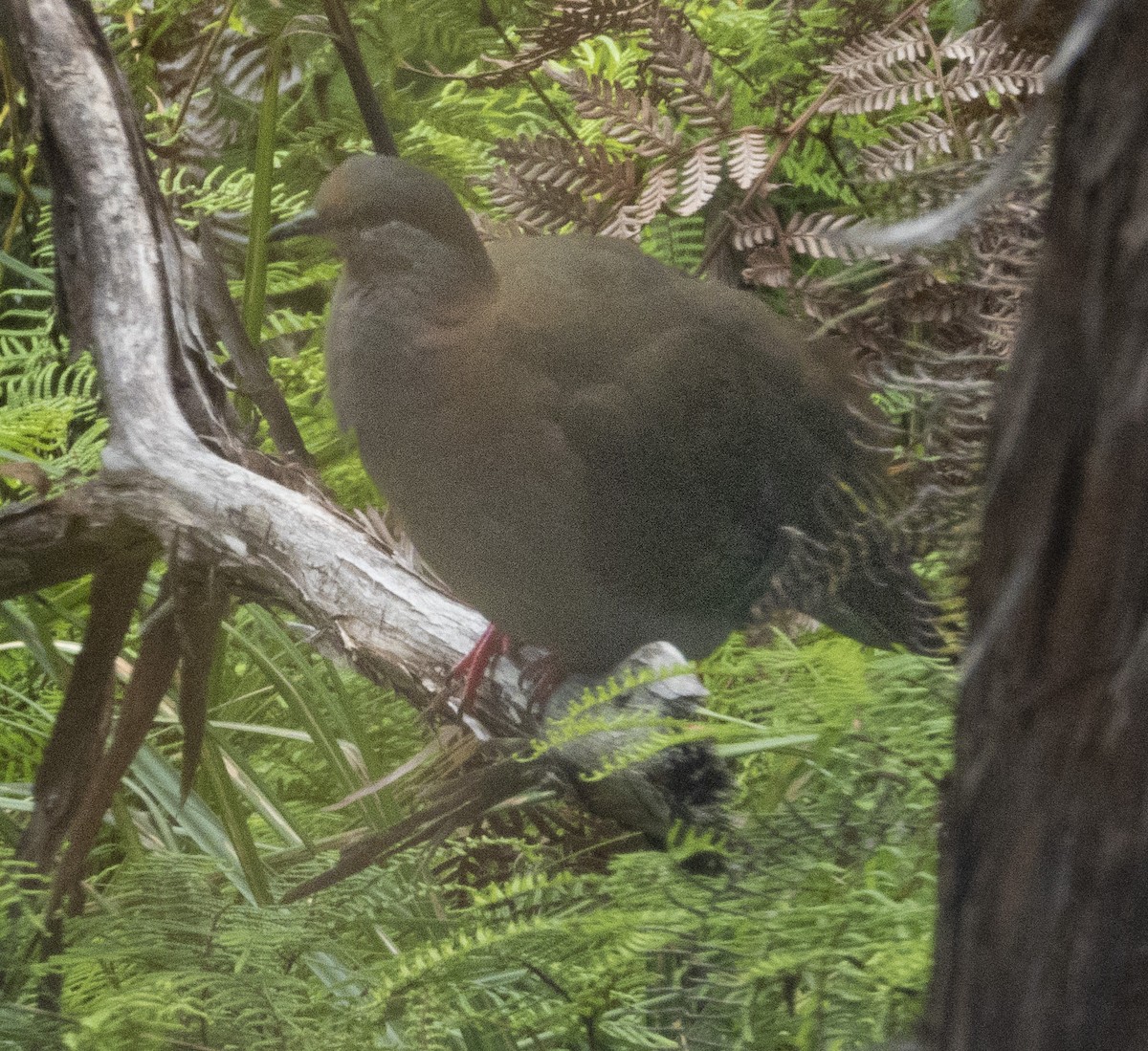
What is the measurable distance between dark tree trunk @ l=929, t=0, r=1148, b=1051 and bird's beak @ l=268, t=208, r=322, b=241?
2.94 ft

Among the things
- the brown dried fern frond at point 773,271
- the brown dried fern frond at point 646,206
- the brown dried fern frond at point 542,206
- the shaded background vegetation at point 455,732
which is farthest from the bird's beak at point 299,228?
the brown dried fern frond at point 773,271

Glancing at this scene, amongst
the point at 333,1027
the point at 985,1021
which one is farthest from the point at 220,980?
the point at 985,1021

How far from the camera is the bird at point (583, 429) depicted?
3.69 ft

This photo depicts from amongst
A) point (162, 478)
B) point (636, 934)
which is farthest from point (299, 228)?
point (636, 934)

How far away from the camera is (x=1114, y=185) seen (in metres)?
0.33

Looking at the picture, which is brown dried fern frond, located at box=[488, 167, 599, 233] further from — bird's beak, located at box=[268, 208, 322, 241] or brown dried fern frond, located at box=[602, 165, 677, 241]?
bird's beak, located at box=[268, 208, 322, 241]

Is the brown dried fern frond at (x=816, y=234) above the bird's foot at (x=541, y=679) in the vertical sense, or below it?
above

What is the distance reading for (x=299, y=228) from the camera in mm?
1178

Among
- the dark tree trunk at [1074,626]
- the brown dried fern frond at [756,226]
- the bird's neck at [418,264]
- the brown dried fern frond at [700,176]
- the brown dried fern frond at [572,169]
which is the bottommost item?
the dark tree trunk at [1074,626]

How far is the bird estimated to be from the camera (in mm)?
1124

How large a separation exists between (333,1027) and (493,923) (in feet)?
0.43

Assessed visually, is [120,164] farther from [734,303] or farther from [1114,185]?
[1114,185]

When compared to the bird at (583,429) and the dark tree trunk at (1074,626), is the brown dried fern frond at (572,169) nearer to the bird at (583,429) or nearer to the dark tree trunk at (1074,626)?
the bird at (583,429)

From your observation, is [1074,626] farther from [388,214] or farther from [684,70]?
[684,70]
